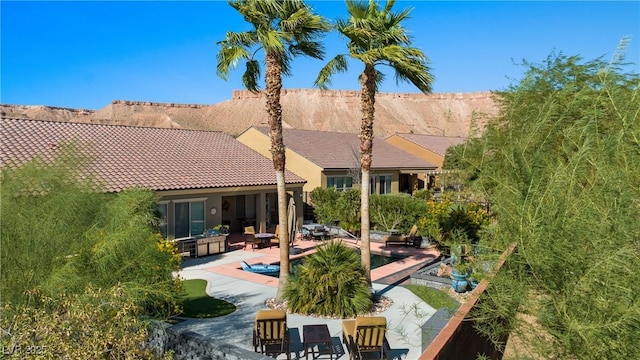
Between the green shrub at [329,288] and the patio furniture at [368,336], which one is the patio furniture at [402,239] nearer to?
the green shrub at [329,288]

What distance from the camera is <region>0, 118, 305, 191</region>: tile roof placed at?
18625 mm

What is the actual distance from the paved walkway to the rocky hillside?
108m

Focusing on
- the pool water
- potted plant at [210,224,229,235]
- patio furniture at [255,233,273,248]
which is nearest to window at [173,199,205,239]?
potted plant at [210,224,229,235]

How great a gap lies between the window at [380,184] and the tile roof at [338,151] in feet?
3.16

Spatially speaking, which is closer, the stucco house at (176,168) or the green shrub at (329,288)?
the green shrub at (329,288)

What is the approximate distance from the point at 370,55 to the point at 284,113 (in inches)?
5331

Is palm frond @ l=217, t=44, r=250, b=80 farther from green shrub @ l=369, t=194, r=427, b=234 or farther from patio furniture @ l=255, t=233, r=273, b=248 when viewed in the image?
green shrub @ l=369, t=194, r=427, b=234

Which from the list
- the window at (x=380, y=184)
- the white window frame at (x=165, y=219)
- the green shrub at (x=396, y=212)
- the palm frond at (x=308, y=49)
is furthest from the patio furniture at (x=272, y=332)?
the window at (x=380, y=184)

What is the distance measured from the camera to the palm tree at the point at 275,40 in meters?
11.9

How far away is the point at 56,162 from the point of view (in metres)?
7.88

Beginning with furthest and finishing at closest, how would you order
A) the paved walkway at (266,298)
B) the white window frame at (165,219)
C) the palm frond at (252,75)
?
1. the white window frame at (165,219)
2. the palm frond at (252,75)
3. the paved walkway at (266,298)

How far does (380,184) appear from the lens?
118 feet

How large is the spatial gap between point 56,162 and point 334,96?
15396 centimetres

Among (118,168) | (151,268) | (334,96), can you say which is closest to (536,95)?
(151,268)
